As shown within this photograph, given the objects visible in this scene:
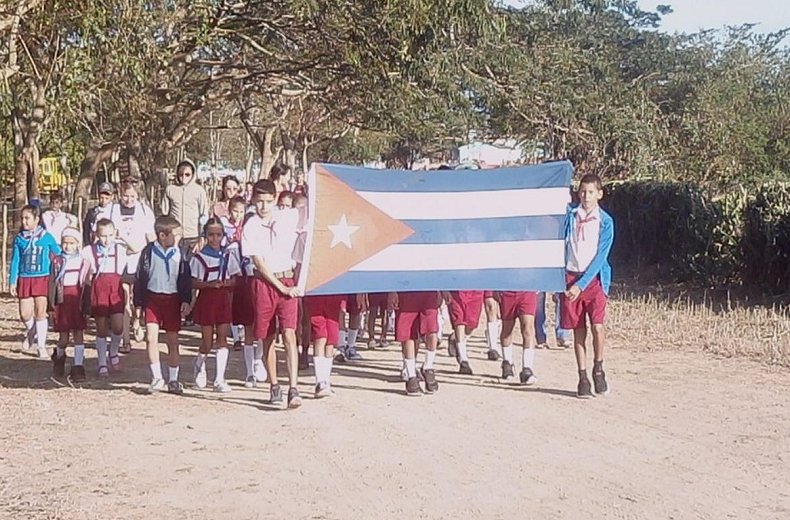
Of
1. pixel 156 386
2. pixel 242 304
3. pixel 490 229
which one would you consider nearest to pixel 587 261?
pixel 490 229

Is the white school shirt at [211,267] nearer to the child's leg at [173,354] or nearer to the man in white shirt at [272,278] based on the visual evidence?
the child's leg at [173,354]

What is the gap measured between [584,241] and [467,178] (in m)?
1.18

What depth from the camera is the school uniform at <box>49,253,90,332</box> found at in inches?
424

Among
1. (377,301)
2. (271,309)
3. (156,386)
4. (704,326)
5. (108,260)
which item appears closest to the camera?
(271,309)

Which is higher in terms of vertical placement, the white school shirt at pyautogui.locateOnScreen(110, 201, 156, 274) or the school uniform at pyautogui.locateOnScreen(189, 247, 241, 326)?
the white school shirt at pyautogui.locateOnScreen(110, 201, 156, 274)

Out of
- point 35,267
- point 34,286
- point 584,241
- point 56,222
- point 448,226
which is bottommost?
point 34,286

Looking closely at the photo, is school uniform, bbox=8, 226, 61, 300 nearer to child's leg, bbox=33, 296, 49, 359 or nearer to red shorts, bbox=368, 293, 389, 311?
child's leg, bbox=33, 296, 49, 359

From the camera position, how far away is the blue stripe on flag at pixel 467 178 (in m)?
9.83

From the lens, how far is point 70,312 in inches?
424

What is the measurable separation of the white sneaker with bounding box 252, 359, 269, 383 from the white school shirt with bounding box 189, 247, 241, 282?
3.22ft

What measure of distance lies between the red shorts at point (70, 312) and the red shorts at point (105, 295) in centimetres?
14

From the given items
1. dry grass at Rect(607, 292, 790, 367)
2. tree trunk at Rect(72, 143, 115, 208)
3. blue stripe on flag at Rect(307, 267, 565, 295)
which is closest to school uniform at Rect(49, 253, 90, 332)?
blue stripe on flag at Rect(307, 267, 565, 295)

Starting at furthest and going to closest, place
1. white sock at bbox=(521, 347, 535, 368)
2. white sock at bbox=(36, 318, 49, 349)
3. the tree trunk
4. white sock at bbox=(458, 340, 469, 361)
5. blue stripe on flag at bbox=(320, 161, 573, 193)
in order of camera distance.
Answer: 1. the tree trunk
2. white sock at bbox=(36, 318, 49, 349)
3. white sock at bbox=(458, 340, 469, 361)
4. white sock at bbox=(521, 347, 535, 368)
5. blue stripe on flag at bbox=(320, 161, 573, 193)

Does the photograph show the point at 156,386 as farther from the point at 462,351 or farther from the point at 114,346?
the point at 462,351
